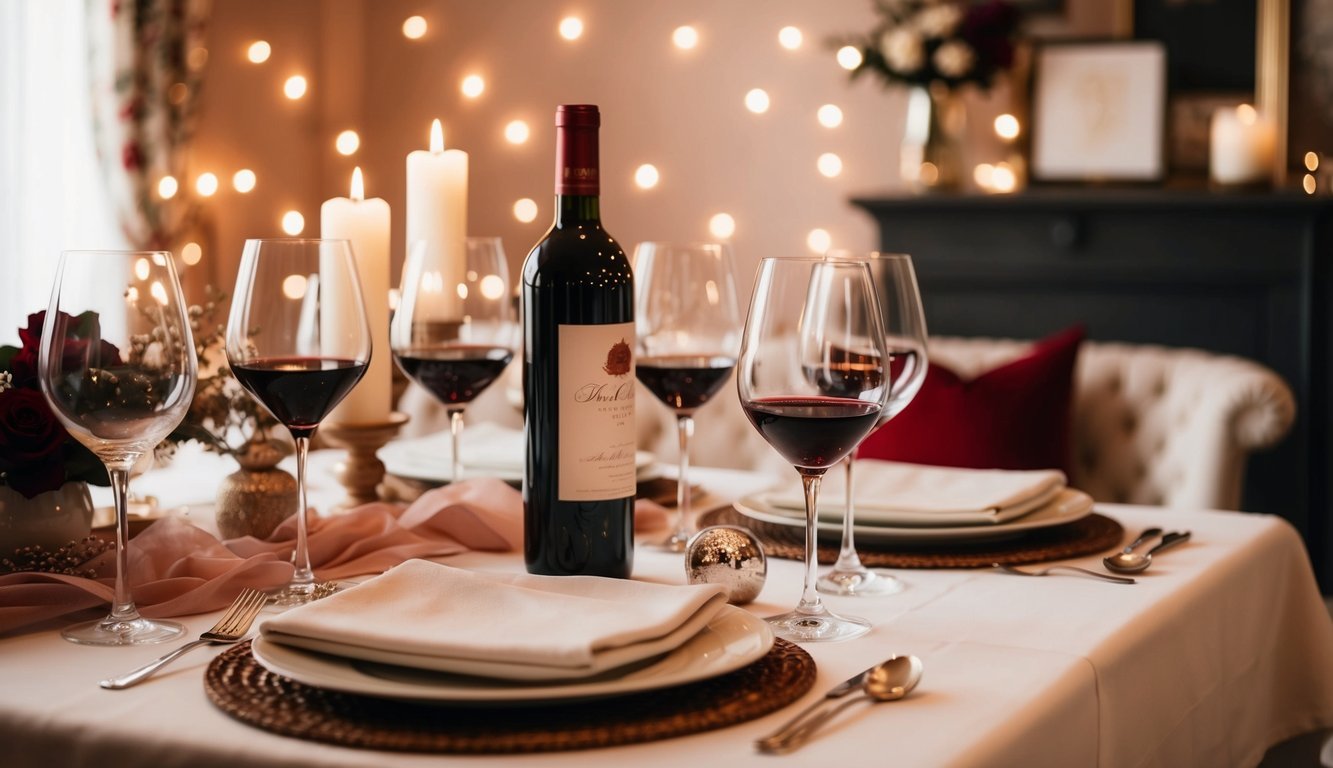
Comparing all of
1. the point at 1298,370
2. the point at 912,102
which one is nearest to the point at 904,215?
the point at 912,102

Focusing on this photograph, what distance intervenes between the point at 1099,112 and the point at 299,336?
2.93 meters

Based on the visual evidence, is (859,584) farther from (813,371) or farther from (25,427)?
(25,427)

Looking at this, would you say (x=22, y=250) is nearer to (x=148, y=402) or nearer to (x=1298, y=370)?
(x=148, y=402)

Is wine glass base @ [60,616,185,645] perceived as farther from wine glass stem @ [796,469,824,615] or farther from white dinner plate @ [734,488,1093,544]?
white dinner plate @ [734,488,1093,544]

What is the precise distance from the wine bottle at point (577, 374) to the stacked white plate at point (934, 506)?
0.27m

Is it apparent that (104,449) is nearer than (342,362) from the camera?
Yes

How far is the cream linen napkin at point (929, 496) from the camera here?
1.20 meters

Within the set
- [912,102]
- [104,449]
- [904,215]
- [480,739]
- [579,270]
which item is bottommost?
[480,739]

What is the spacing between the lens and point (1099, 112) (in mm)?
3531

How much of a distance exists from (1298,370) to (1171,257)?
1.32ft

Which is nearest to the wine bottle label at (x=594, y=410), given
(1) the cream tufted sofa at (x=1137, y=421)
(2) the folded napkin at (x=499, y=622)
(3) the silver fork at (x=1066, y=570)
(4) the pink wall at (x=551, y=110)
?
(2) the folded napkin at (x=499, y=622)

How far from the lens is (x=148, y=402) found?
89 cm

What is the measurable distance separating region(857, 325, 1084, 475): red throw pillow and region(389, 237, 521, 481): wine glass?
1131mm

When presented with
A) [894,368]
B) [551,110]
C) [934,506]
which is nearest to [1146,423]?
[934,506]
